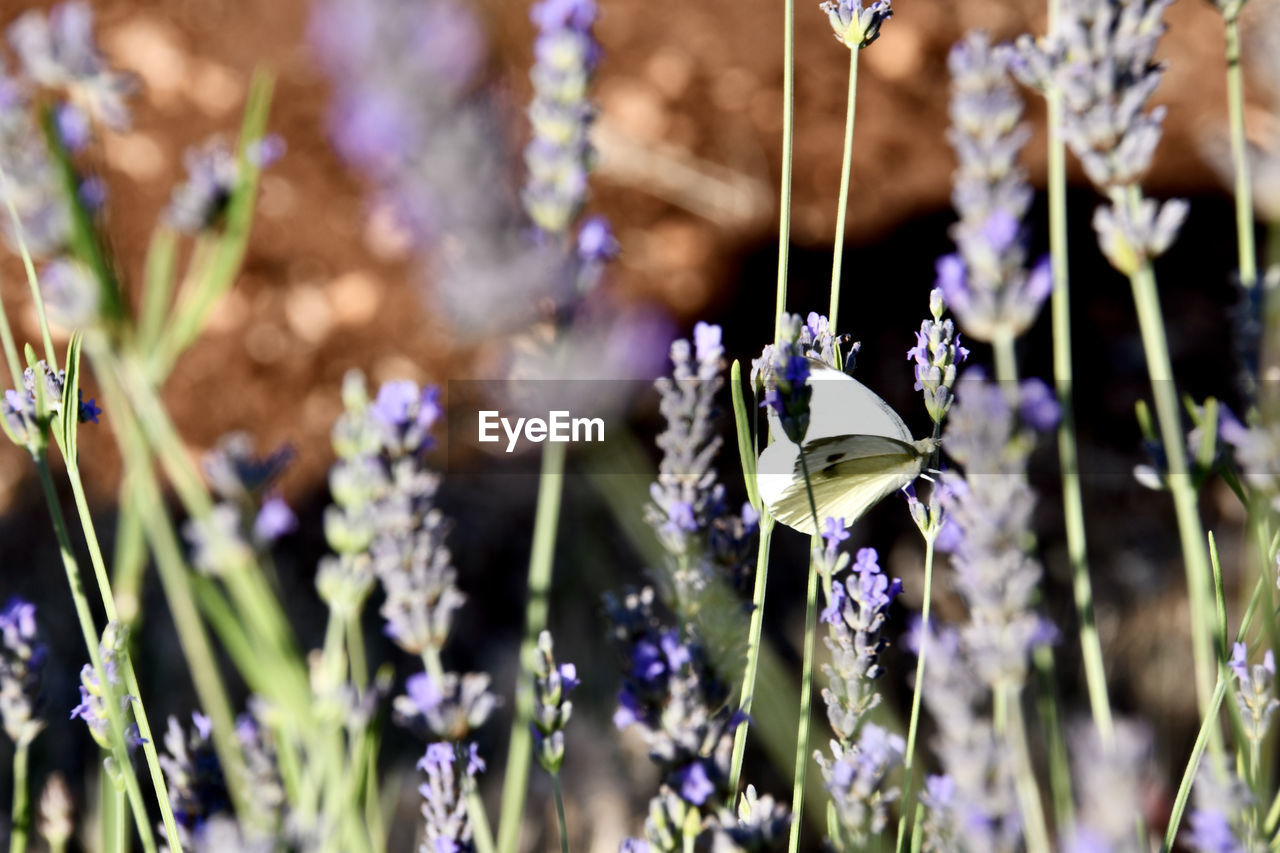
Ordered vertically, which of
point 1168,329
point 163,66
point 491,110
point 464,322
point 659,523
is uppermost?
point 163,66

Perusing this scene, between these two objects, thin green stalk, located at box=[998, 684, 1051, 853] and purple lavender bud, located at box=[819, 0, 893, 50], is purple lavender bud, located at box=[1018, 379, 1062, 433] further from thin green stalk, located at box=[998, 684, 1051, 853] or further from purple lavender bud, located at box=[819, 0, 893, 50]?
purple lavender bud, located at box=[819, 0, 893, 50]

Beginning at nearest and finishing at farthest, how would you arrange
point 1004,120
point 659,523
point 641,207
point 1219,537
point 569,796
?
point 1004,120 < point 659,523 < point 569,796 < point 1219,537 < point 641,207

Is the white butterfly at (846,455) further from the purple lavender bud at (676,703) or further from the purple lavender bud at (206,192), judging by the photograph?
the purple lavender bud at (206,192)

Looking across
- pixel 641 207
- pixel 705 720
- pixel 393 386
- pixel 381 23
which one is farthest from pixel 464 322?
pixel 641 207

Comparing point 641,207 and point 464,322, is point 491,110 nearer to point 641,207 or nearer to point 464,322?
point 464,322

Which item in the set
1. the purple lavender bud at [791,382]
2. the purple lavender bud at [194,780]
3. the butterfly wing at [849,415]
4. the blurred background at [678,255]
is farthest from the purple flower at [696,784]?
the blurred background at [678,255]

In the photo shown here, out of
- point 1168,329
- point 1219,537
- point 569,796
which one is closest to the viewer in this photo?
point 569,796

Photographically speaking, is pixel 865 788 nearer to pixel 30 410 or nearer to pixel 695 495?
pixel 695 495

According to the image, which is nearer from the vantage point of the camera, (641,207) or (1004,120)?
(1004,120)
